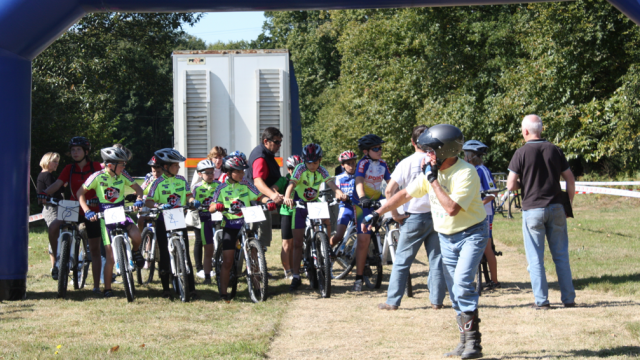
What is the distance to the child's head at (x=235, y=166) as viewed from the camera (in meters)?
7.70

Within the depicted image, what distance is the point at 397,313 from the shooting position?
6.92 meters

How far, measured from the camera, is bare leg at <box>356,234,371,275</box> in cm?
830

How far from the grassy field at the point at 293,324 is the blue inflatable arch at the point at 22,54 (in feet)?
2.64

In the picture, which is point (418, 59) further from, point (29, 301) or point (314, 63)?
point (29, 301)

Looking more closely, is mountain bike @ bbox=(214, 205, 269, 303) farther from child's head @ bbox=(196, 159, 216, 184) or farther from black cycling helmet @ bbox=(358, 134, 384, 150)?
black cycling helmet @ bbox=(358, 134, 384, 150)

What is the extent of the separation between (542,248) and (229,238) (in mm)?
3571

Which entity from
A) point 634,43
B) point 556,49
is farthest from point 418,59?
point 634,43

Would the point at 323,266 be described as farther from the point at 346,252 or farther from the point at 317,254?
the point at 346,252

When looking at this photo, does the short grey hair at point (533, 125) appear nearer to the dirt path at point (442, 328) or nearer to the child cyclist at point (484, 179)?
the child cyclist at point (484, 179)

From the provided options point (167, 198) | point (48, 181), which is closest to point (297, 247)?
point (167, 198)

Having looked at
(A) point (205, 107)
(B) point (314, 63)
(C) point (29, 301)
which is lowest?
(C) point (29, 301)

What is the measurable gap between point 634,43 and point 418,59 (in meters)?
12.7

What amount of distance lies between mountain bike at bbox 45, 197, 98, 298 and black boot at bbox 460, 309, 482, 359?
5098mm

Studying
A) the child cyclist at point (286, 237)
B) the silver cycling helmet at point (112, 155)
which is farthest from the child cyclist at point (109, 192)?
the child cyclist at point (286, 237)
